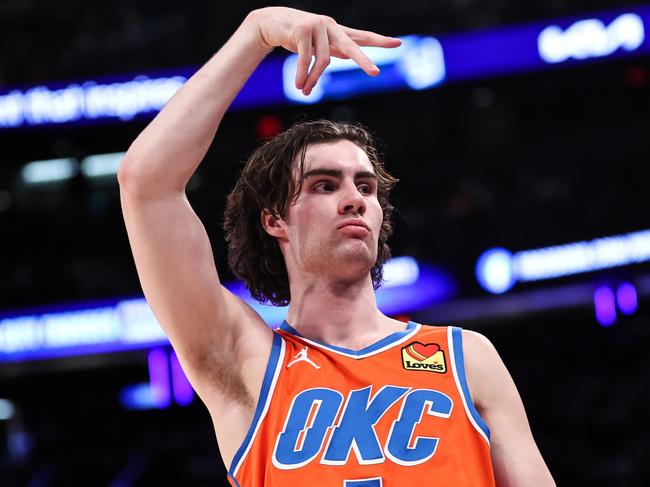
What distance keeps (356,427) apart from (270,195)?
858 mm

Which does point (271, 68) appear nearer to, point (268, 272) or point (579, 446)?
point (579, 446)

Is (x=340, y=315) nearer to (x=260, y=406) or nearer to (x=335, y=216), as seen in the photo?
(x=335, y=216)

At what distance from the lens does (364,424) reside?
8.62ft

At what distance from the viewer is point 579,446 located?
1132cm

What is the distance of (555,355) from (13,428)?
7.43m

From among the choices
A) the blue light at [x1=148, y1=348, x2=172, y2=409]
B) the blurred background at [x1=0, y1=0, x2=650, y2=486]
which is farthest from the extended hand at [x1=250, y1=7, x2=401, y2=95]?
the blue light at [x1=148, y1=348, x2=172, y2=409]

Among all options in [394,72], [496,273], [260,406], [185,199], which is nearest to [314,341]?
[260,406]

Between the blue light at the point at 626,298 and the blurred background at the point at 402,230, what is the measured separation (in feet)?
0.07

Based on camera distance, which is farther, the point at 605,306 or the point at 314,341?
the point at 605,306

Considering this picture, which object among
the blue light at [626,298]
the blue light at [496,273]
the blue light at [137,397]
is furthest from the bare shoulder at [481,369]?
the blue light at [137,397]

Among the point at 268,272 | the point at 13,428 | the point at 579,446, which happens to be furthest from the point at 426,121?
the point at 268,272

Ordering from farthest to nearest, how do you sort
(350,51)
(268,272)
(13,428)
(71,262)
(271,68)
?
(13,428) → (71,262) → (271,68) → (268,272) → (350,51)

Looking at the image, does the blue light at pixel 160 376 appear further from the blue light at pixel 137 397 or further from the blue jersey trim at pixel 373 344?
the blue jersey trim at pixel 373 344

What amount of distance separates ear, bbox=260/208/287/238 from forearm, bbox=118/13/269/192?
54 cm
